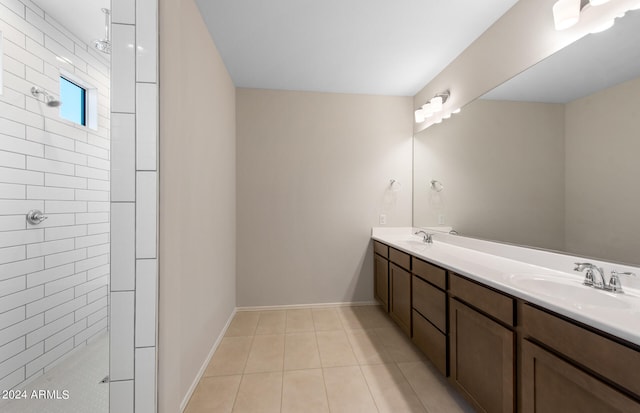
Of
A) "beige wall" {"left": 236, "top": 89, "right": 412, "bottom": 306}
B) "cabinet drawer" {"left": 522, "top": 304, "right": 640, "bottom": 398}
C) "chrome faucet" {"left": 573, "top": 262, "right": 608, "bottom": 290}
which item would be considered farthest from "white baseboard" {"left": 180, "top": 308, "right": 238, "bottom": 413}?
"chrome faucet" {"left": 573, "top": 262, "right": 608, "bottom": 290}

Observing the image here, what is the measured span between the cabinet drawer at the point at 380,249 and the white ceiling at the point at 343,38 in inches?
73.1

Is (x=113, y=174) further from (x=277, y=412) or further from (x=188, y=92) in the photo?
(x=277, y=412)

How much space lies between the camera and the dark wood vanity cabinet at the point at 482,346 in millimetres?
1114

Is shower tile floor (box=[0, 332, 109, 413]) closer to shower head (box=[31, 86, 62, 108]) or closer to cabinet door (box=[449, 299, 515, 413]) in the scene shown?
shower head (box=[31, 86, 62, 108])

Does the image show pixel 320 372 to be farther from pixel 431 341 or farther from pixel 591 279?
pixel 591 279

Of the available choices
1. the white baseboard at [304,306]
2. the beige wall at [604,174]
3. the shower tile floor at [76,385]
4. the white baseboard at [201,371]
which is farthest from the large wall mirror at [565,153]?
the shower tile floor at [76,385]

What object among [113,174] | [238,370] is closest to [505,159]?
[113,174]

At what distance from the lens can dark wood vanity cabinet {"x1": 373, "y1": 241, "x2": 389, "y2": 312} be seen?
2592mm

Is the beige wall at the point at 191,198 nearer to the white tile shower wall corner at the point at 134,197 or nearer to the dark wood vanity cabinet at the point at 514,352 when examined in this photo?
the white tile shower wall corner at the point at 134,197

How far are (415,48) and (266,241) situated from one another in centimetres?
249

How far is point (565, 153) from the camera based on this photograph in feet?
4.67

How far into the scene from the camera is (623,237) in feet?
3.84

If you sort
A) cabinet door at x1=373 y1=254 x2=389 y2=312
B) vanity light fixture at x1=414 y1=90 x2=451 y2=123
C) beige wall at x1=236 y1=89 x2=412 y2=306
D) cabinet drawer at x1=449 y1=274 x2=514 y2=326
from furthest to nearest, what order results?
beige wall at x1=236 y1=89 x2=412 y2=306 < cabinet door at x1=373 y1=254 x2=389 y2=312 < vanity light fixture at x1=414 y1=90 x2=451 y2=123 < cabinet drawer at x1=449 y1=274 x2=514 y2=326

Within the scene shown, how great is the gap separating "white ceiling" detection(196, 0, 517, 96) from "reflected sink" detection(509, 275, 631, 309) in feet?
6.05
